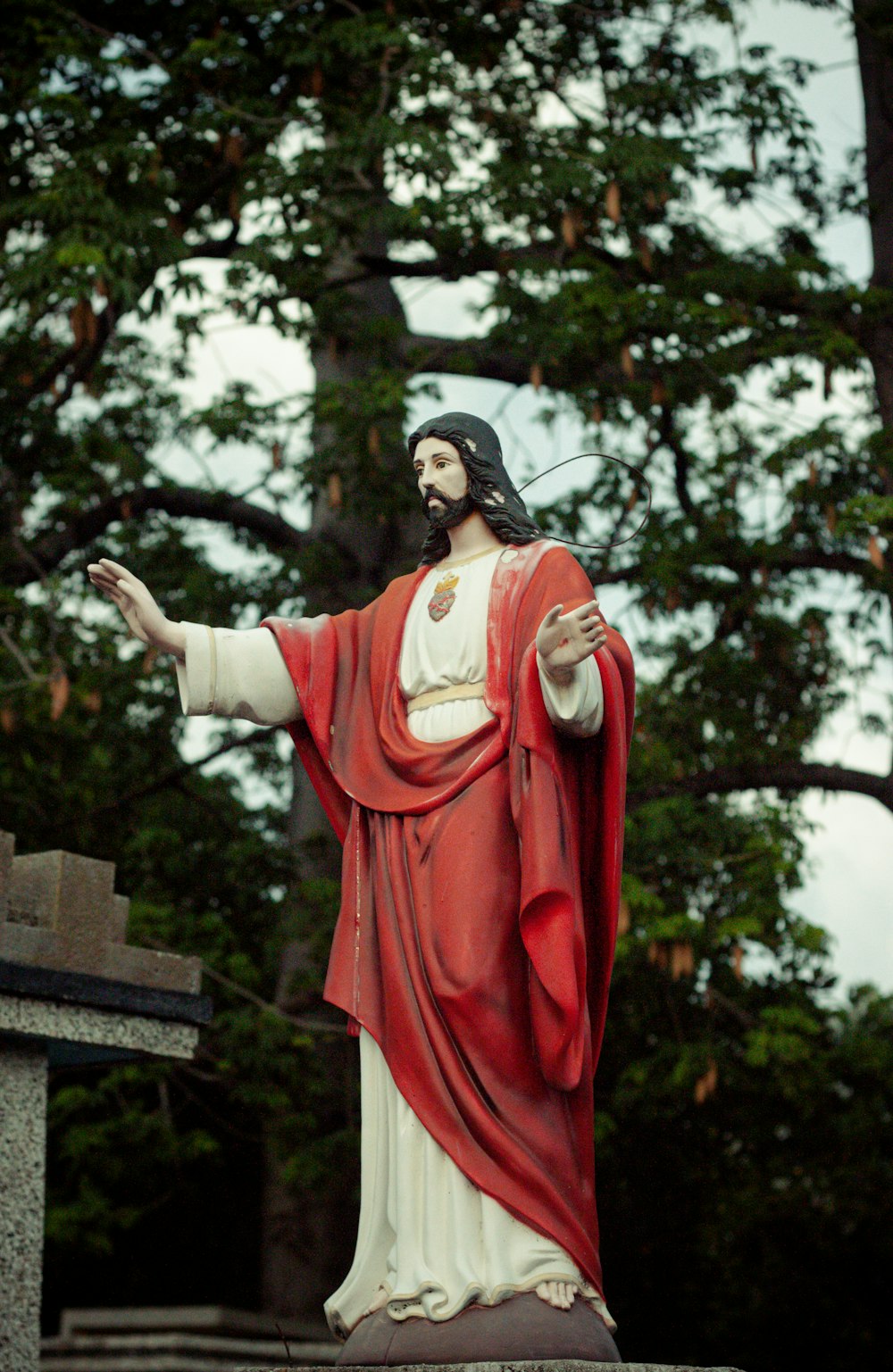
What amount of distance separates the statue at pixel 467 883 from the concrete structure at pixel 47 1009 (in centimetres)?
171

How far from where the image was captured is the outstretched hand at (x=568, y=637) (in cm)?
419

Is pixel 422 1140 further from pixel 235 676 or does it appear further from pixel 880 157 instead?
pixel 880 157

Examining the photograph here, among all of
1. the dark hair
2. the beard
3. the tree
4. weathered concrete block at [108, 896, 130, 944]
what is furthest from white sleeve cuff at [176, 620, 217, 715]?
the tree

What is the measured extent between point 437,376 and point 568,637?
9.79 metres

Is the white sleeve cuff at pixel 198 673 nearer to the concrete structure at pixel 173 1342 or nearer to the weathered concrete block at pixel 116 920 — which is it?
the weathered concrete block at pixel 116 920

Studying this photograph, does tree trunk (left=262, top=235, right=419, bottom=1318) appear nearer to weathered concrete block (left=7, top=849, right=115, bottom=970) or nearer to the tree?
the tree

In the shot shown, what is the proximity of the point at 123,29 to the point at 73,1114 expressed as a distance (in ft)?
26.9

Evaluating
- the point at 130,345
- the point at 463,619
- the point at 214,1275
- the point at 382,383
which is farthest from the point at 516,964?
the point at 214,1275

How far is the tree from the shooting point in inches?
437

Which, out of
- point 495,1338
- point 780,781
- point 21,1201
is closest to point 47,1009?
point 21,1201

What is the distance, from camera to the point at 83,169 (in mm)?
10766

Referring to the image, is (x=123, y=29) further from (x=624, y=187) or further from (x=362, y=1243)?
(x=362, y=1243)

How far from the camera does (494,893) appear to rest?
4348mm

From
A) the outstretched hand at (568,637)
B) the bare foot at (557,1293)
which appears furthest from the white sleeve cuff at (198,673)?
the bare foot at (557,1293)
